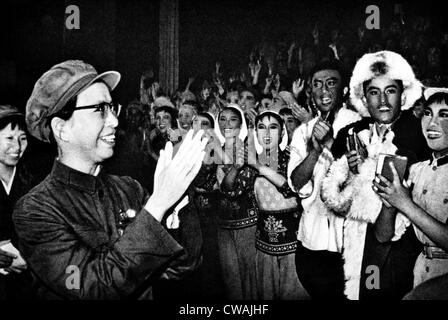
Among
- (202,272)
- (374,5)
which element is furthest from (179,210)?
(374,5)

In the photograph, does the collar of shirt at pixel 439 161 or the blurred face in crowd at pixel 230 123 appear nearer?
the collar of shirt at pixel 439 161

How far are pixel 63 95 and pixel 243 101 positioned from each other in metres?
1.20

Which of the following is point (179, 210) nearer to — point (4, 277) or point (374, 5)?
point (4, 277)

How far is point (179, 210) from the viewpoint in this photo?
3.56 meters

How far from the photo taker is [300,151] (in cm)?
360

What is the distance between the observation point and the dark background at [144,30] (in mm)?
3641

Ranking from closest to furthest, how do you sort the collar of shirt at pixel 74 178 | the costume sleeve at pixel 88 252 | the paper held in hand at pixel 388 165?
1. the costume sleeve at pixel 88 252
2. the collar of shirt at pixel 74 178
3. the paper held in hand at pixel 388 165

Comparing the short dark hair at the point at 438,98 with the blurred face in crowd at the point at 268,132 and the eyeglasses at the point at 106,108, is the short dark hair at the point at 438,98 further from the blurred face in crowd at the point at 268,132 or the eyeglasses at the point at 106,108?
the eyeglasses at the point at 106,108

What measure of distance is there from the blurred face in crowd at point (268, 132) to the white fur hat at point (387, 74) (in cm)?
55

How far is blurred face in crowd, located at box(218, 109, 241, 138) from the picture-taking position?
3.64 m

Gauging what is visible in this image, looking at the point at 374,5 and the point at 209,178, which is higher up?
the point at 374,5

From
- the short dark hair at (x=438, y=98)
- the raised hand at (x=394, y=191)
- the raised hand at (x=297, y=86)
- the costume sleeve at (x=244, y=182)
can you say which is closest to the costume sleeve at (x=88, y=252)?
the costume sleeve at (x=244, y=182)

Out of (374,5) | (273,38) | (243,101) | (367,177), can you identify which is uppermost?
(374,5)

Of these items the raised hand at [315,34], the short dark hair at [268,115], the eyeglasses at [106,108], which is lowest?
the short dark hair at [268,115]
